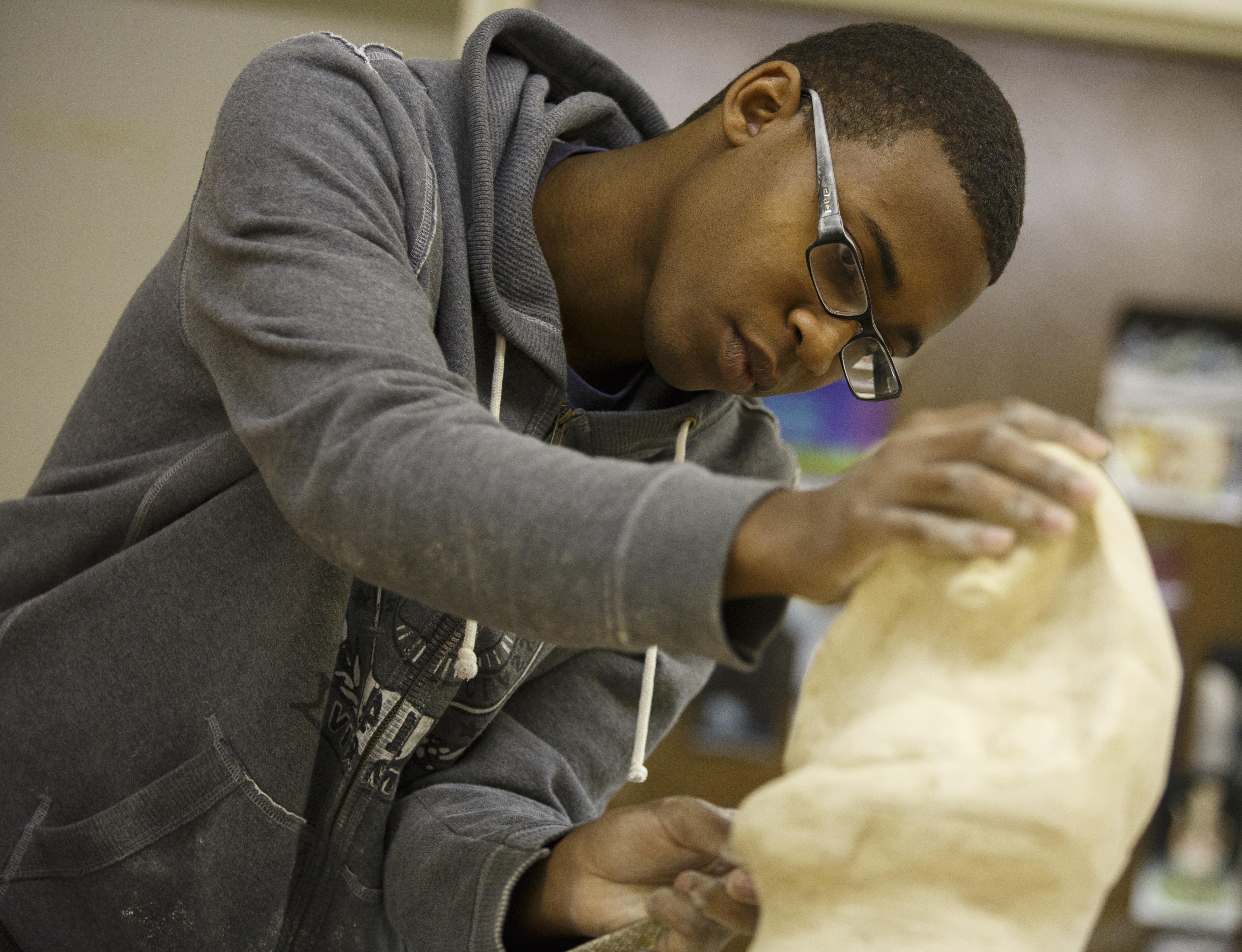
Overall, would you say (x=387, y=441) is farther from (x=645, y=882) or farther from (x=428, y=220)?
(x=645, y=882)

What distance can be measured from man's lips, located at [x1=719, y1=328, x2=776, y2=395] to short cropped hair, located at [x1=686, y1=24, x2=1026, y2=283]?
20 centimetres

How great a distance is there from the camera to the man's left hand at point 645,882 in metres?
0.87

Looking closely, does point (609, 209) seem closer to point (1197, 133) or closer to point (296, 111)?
point (296, 111)

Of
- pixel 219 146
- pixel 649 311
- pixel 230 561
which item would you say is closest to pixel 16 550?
pixel 230 561

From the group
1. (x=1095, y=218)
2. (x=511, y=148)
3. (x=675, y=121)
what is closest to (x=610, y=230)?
(x=511, y=148)

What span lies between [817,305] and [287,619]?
544 millimetres

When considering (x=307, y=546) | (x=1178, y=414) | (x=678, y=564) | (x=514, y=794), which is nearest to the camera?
(x=678, y=564)

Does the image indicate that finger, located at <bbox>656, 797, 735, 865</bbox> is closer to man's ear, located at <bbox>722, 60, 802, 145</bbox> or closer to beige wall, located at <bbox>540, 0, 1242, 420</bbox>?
man's ear, located at <bbox>722, 60, 802, 145</bbox>

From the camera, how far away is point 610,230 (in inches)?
45.4

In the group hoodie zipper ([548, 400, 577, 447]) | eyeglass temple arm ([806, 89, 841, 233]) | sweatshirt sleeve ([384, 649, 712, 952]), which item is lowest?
sweatshirt sleeve ([384, 649, 712, 952])

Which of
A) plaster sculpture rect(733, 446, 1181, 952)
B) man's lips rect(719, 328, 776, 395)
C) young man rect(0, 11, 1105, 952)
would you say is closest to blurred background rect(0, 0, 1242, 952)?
young man rect(0, 11, 1105, 952)

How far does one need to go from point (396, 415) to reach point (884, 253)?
51cm

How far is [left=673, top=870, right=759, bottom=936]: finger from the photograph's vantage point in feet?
2.78

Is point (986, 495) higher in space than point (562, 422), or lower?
higher
